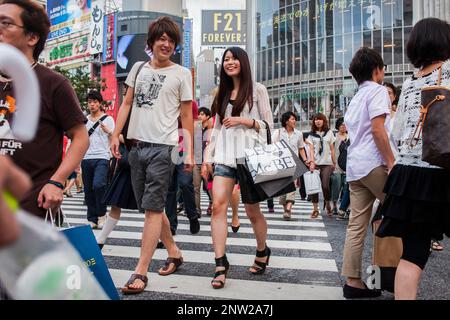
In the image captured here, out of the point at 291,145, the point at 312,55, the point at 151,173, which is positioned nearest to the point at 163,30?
the point at 151,173

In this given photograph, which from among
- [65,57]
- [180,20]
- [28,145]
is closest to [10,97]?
[28,145]

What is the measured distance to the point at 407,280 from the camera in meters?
2.29

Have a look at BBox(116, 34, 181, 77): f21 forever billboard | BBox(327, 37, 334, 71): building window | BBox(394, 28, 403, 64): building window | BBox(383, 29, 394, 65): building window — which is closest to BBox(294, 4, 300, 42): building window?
BBox(327, 37, 334, 71): building window

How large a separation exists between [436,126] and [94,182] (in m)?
4.66

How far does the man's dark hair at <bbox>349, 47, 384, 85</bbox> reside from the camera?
3.17 metres

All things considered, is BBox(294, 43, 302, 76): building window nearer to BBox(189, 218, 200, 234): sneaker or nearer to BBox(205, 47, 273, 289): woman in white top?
BBox(189, 218, 200, 234): sneaker

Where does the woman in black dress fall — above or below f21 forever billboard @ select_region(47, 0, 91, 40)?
below

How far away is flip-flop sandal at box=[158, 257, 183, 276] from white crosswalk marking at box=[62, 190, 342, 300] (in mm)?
47

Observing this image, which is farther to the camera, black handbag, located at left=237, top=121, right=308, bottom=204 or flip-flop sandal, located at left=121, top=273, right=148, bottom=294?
black handbag, located at left=237, top=121, right=308, bottom=204

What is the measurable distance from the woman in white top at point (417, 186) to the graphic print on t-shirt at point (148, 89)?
68.2 inches

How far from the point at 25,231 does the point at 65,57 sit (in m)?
67.0

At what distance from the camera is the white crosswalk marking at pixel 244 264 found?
128 inches

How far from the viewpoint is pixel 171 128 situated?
11.2 feet
